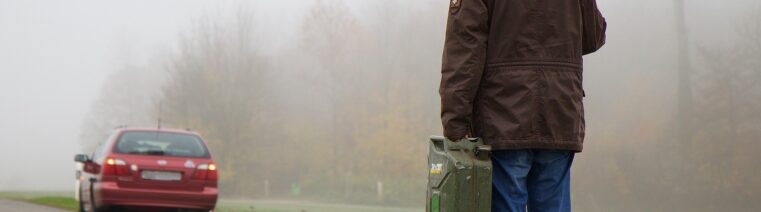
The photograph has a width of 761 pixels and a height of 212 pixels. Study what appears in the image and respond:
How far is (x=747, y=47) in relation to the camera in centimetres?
1770

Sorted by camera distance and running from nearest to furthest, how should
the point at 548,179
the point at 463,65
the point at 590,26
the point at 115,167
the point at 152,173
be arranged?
the point at 463,65, the point at 548,179, the point at 590,26, the point at 115,167, the point at 152,173

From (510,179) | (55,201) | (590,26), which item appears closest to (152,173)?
(55,201)

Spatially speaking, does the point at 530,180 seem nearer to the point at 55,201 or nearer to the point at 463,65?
the point at 463,65

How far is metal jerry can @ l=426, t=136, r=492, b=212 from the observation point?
3.67m

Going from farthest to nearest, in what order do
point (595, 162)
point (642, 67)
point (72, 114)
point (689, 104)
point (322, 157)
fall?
point (72, 114), point (322, 157), point (595, 162), point (642, 67), point (689, 104)

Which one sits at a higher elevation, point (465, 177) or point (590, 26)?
point (590, 26)

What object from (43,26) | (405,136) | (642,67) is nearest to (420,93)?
(405,136)

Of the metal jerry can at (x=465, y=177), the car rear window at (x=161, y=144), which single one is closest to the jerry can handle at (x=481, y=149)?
the metal jerry can at (x=465, y=177)

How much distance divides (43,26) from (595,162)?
7376 cm

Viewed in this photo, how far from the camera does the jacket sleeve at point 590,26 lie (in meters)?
3.99

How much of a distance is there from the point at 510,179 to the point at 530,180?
137 millimetres

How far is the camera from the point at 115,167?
13469 mm

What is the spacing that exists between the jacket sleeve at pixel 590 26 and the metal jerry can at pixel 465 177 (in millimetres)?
618

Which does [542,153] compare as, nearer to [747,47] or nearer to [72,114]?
[747,47]
